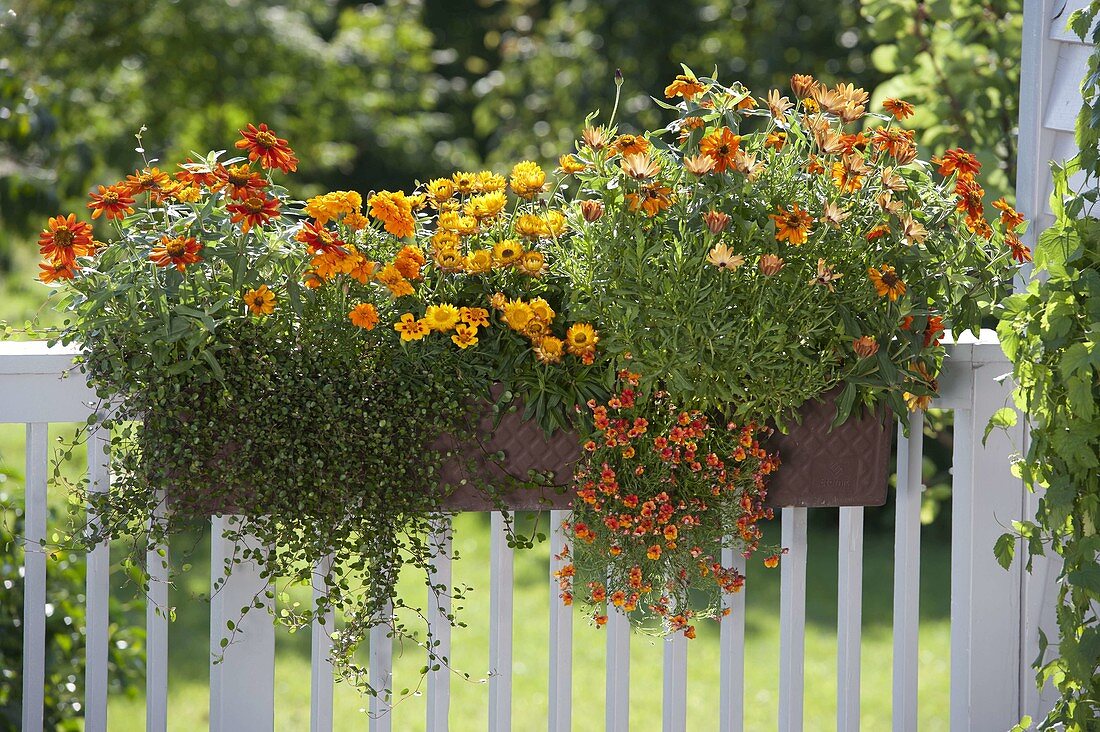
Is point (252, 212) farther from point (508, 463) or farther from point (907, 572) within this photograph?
point (907, 572)

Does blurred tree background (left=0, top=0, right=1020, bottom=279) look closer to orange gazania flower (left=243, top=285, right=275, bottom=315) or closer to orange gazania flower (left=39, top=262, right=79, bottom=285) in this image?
orange gazania flower (left=39, top=262, right=79, bottom=285)

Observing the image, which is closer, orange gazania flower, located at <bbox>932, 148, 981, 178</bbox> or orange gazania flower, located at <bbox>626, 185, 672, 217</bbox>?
orange gazania flower, located at <bbox>626, 185, 672, 217</bbox>

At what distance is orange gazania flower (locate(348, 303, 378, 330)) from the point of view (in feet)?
5.27

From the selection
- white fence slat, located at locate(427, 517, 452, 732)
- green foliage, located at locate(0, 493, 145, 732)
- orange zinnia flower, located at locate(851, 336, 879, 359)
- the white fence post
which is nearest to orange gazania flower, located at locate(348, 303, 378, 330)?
white fence slat, located at locate(427, 517, 452, 732)

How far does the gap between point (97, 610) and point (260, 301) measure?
631mm

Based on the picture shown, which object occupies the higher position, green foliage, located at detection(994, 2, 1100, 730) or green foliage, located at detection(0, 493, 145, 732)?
green foliage, located at detection(994, 2, 1100, 730)

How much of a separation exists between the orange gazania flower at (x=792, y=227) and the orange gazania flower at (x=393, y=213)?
527mm

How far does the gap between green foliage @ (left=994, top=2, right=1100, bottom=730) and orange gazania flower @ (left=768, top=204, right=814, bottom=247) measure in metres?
0.32

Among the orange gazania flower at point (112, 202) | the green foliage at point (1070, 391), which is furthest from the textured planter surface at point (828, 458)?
the orange gazania flower at point (112, 202)

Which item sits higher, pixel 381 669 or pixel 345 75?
pixel 345 75

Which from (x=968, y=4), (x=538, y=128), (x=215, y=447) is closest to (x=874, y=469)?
(x=215, y=447)

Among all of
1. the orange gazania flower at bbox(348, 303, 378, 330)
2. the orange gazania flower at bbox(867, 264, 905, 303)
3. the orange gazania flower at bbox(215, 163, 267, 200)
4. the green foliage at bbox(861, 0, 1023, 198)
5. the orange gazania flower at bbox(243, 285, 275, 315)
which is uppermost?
the green foliage at bbox(861, 0, 1023, 198)

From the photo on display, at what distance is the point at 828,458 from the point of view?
71.7 inches

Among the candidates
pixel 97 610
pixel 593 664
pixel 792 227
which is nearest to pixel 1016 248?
pixel 792 227
